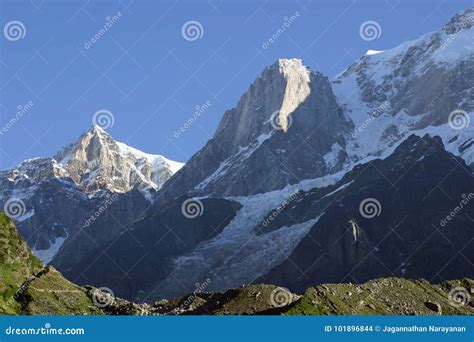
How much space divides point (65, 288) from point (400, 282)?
60.1 m

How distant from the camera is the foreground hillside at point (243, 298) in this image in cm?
13538

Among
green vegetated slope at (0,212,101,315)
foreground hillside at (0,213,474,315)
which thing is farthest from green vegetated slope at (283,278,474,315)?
green vegetated slope at (0,212,101,315)

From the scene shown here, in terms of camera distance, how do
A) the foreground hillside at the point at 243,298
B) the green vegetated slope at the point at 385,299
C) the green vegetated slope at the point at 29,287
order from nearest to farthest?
the green vegetated slope at the point at 385,299 → the foreground hillside at the point at 243,298 → the green vegetated slope at the point at 29,287

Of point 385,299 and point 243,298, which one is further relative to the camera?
point 385,299

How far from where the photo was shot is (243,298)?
457 feet

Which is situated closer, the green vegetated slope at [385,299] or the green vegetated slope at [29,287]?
the green vegetated slope at [385,299]

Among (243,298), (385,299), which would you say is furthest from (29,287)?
(385,299)

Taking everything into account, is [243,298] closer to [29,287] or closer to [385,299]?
[385,299]

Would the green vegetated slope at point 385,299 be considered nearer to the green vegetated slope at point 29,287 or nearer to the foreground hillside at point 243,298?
the foreground hillside at point 243,298

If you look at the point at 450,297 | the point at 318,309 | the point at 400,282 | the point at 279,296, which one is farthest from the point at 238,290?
the point at 450,297

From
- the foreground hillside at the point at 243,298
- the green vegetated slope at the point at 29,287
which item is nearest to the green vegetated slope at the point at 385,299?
the foreground hillside at the point at 243,298

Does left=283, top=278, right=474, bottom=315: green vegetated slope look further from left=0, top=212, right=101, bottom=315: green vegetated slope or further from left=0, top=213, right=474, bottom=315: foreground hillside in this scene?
left=0, top=212, right=101, bottom=315: green vegetated slope

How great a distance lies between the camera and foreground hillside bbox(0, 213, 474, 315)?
444 feet

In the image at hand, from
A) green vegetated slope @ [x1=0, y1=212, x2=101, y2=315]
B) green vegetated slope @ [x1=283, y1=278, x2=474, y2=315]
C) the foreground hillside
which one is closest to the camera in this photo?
green vegetated slope @ [x1=283, y1=278, x2=474, y2=315]
